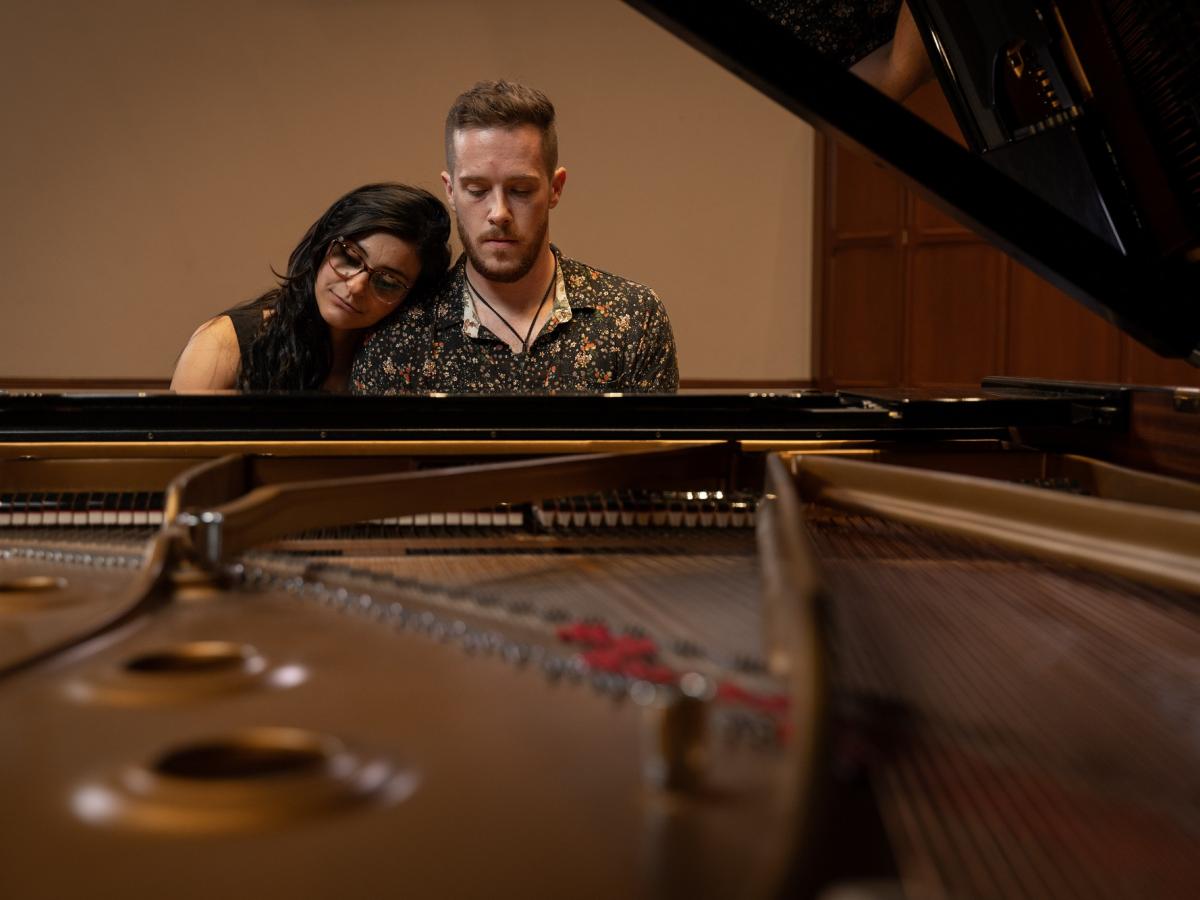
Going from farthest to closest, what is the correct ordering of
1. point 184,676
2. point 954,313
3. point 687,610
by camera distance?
1. point 954,313
2. point 687,610
3. point 184,676

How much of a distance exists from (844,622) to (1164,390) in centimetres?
90

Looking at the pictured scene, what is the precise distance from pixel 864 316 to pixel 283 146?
3396mm

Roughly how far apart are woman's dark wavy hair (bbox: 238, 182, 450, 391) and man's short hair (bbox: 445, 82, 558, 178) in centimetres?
25

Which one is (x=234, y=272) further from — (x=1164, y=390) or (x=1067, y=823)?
(x=1067, y=823)

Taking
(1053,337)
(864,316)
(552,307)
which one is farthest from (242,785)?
(864,316)

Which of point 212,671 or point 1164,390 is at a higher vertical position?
point 1164,390

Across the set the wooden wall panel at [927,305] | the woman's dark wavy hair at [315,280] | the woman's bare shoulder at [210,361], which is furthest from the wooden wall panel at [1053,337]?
the woman's bare shoulder at [210,361]

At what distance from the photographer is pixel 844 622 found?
115 cm

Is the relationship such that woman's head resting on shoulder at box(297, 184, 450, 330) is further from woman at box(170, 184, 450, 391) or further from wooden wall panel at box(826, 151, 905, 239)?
wooden wall panel at box(826, 151, 905, 239)

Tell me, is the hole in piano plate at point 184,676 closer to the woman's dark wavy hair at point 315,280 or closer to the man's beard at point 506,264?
the woman's dark wavy hair at point 315,280

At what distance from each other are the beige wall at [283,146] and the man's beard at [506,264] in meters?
3.35

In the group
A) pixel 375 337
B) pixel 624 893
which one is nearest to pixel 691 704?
pixel 624 893

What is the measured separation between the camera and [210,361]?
10.2 ft

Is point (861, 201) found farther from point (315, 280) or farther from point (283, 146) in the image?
point (315, 280)
